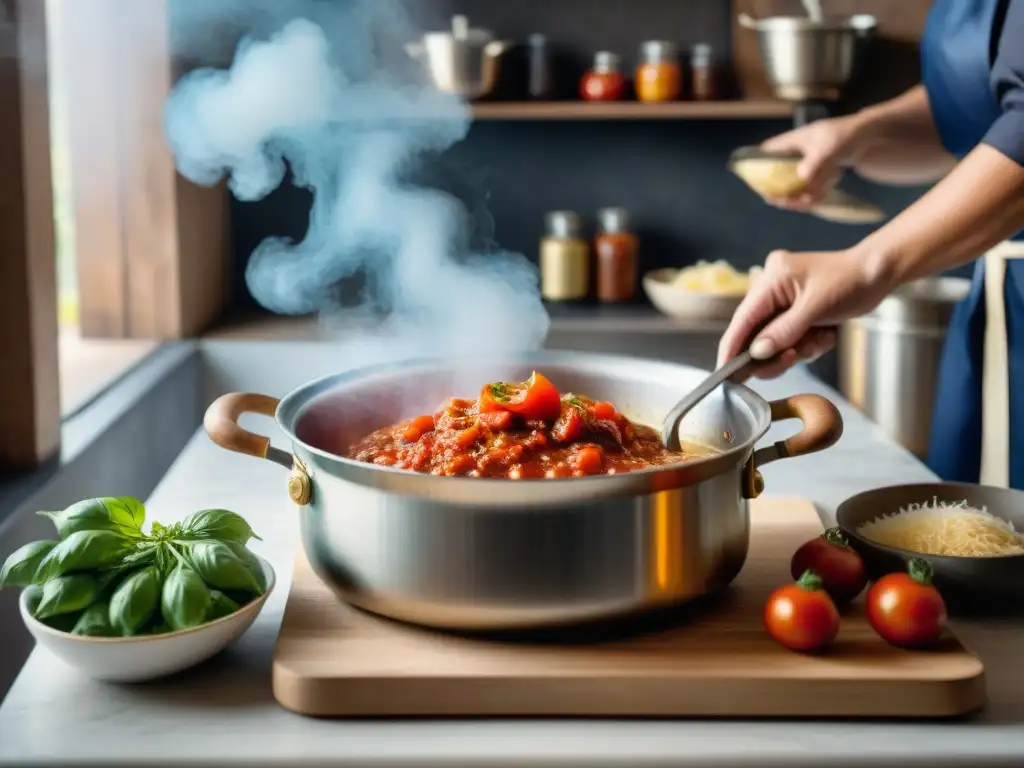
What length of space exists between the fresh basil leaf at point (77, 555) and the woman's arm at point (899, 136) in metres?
1.56

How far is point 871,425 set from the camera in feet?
6.73

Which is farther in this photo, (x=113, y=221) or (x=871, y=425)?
(x=113, y=221)

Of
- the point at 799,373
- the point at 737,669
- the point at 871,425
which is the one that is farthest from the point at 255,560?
the point at 799,373

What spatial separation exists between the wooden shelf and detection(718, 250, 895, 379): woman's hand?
1637mm

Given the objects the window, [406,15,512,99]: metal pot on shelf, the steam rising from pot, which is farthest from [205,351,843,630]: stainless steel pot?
[406,15,512,99]: metal pot on shelf

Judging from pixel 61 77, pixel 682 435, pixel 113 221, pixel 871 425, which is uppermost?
pixel 61 77

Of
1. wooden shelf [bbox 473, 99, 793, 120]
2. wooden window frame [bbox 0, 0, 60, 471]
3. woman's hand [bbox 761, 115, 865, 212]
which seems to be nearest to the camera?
wooden window frame [bbox 0, 0, 60, 471]

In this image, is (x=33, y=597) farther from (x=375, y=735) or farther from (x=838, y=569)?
(x=838, y=569)

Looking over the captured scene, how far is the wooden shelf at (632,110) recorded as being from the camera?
3.01 metres

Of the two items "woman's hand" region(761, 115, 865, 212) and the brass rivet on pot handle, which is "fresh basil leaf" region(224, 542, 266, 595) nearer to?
the brass rivet on pot handle

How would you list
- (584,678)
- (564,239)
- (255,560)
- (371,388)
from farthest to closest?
(564,239) → (371,388) → (255,560) → (584,678)

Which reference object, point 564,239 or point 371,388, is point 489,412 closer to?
point 371,388

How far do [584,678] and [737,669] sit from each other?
0.13 meters

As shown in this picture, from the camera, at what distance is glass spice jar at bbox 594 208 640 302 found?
10.3 ft
